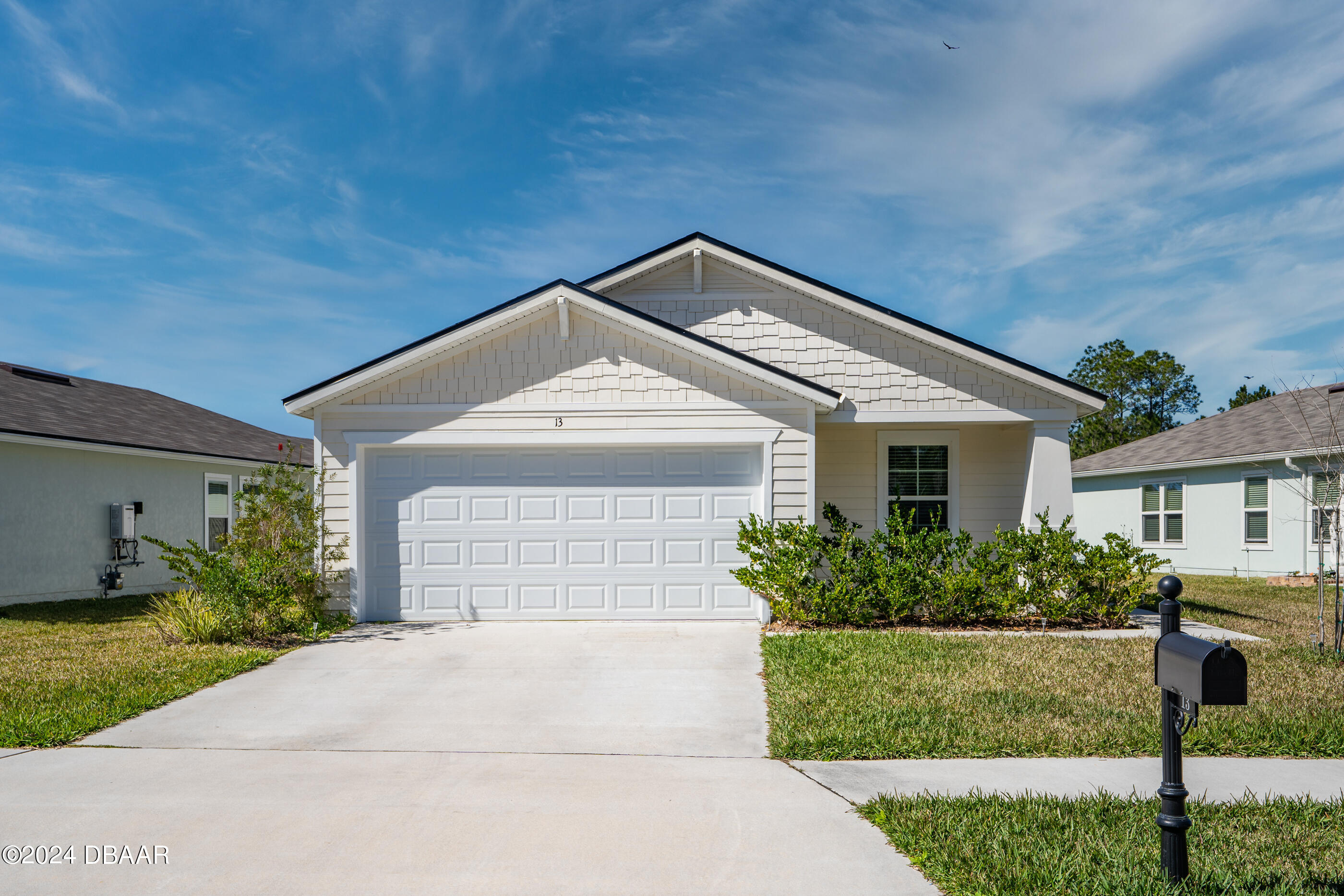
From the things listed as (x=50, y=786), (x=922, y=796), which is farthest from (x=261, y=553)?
(x=922, y=796)

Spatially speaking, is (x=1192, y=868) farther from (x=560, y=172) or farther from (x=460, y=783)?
(x=560, y=172)

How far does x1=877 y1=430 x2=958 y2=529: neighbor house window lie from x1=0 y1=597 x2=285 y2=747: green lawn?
920cm

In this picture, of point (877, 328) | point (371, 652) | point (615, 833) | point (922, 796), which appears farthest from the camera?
point (877, 328)

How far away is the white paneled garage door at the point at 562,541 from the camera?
11.0 metres

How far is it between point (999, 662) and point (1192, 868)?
4.63 m

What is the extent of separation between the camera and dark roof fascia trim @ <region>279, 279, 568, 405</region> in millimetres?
10797

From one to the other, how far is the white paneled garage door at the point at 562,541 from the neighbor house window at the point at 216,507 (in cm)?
938

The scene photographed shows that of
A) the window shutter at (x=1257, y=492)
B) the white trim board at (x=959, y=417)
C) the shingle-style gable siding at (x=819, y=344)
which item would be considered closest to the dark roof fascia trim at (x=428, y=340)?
the shingle-style gable siding at (x=819, y=344)

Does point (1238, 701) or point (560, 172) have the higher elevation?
point (560, 172)

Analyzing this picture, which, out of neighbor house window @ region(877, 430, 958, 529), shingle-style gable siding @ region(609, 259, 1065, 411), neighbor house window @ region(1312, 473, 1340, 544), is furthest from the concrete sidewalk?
neighbor house window @ region(1312, 473, 1340, 544)

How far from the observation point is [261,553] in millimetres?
9938

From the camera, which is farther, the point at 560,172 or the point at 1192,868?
the point at 560,172

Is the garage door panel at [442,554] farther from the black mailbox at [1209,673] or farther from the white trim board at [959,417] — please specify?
the black mailbox at [1209,673]

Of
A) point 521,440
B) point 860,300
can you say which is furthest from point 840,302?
point 521,440
